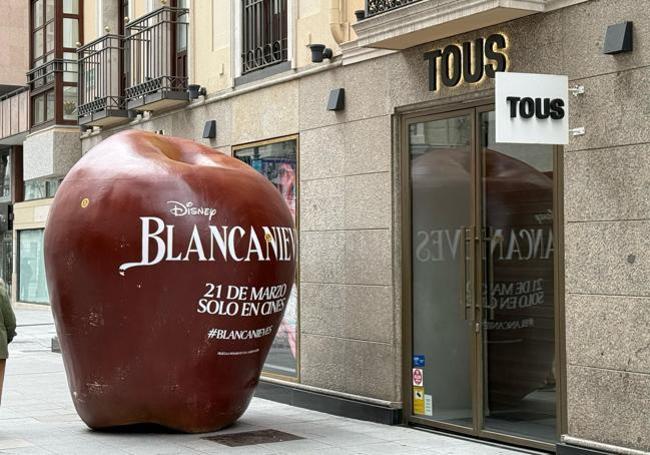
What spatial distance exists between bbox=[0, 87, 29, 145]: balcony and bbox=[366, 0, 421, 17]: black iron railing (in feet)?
61.2

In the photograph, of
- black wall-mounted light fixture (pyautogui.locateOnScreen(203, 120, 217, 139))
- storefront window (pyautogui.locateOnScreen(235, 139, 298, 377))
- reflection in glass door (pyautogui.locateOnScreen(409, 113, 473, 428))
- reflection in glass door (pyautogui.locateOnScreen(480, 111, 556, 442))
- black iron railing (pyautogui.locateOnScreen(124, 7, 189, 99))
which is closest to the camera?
reflection in glass door (pyautogui.locateOnScreen(480, 111, 556, 442))

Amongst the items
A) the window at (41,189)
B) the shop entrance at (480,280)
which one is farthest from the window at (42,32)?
the shop entrance at (480,280)

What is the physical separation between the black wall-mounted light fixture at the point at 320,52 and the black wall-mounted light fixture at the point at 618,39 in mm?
4154

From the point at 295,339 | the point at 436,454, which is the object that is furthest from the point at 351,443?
the point at 295,339

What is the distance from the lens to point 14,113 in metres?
28.8

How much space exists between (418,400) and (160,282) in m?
2.92

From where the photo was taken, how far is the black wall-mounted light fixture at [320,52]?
11.7 m

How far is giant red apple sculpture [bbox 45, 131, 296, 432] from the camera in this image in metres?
9.27

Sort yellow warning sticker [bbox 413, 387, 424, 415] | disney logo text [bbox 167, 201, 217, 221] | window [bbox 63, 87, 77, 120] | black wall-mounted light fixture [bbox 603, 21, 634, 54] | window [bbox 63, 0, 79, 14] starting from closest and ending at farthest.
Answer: black wall-mounted light fixture [bbox 603, 21, 634, 54] < disney logo text [bbox 167, 201, 217, 221] < yellow warning sticker [bbox 413, 387, 424, 415] < window [bbox 63, 87, 77, 120] < window [bbox 63, 0, 79, 14]

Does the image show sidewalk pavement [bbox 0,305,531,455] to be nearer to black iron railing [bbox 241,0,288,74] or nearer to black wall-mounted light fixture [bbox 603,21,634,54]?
black wall-mounted light fixture [bbox 603,21,634,54]

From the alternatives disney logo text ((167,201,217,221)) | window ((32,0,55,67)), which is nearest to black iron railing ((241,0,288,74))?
disney logo text ((167,201,217,221))

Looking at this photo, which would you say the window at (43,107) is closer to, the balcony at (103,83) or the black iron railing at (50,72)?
the black iron railing at (50,72)

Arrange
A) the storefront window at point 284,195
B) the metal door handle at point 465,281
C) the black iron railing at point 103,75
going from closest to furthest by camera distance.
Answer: the metal door handle at point 465,281 < the storefront window at point 284,195 < the black iron railing at point 103,75

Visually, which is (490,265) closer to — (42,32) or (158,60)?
(158,60)
